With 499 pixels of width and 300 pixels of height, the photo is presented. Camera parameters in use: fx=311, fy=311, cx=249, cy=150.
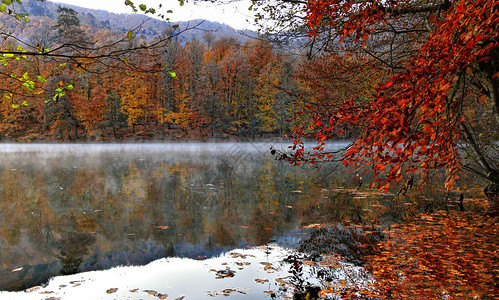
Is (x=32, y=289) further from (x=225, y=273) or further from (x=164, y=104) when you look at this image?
(x=164, y=104)

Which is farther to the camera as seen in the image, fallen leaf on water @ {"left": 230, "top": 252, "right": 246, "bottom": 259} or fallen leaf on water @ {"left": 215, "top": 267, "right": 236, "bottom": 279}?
fallen leaf on water @ {"left": 230, "top": 252, "right": 246, "bottom": 259}

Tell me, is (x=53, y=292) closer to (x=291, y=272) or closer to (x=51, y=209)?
(x=291, y=272)

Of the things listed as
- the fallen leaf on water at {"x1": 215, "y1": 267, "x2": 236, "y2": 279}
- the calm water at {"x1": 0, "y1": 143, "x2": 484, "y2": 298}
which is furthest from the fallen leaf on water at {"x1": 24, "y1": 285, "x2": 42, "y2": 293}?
the fallen leaf on water at {"x1": 215, "y1": 267, "x2": 236, "y2": 279}

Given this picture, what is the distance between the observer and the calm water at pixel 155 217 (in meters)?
5.95

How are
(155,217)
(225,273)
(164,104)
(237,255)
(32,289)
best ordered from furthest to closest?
1. (164,104)
2. (155,217)
3. (237,255)
4. (225,273)
5. (32,289)

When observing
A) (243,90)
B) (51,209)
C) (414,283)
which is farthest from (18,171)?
(243,90)

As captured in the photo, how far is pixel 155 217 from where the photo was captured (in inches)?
333

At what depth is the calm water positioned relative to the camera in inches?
234

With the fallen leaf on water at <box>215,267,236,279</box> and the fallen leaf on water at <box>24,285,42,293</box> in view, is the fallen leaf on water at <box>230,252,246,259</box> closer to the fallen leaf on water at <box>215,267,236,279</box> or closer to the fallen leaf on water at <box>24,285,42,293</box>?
the fallen leaf on water at <box>215,267,236,279</box>

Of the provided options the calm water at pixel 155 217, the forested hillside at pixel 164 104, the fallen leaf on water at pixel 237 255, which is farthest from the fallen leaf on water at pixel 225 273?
the forested hillside at pixel 164 104

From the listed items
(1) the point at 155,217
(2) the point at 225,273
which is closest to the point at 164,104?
(1) the point at 155,217

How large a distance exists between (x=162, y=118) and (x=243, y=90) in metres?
12.9

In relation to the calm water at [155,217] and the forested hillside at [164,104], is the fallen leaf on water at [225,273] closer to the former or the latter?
the calm water at [155,217]

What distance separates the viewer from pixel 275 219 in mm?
8164
